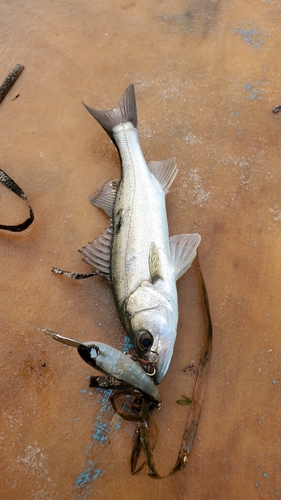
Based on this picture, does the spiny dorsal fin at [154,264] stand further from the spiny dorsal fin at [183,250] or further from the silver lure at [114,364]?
the silver lure at [114,364]

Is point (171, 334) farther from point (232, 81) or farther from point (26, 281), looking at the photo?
point (232, 81)

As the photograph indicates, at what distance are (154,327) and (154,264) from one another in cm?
41

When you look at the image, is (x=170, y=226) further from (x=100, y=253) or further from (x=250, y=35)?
(x=250, y=35)

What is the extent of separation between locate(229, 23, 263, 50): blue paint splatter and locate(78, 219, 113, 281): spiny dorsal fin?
2.24 metres

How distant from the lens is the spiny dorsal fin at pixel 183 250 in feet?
8.18

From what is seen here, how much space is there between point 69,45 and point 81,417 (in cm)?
320

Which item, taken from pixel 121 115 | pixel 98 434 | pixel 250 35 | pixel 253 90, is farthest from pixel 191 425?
pixel 250 35

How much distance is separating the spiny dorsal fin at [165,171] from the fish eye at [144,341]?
109cm

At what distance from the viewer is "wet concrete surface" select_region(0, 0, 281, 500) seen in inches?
84.6

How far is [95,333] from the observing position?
2.47 meters

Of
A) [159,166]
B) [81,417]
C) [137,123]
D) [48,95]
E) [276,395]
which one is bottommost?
[276,395]

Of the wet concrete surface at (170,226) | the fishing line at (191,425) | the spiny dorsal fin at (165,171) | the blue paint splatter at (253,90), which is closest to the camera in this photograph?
the fishing line at (191,425)

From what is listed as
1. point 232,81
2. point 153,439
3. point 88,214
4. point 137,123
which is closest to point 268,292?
point 153,439

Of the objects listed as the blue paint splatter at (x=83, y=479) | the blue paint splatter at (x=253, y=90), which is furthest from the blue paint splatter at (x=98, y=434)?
the blue paint splatter at (x=253, y=90)
